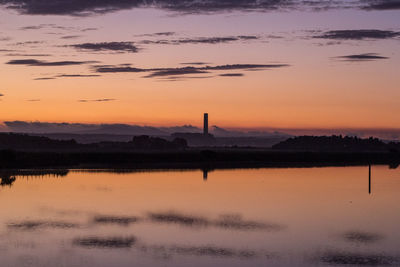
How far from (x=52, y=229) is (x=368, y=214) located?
1451 centimetres

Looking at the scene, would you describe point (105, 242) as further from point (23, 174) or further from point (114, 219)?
point (23, 174)

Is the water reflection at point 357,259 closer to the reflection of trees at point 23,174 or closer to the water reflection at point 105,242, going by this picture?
the water reflection at point 105,242

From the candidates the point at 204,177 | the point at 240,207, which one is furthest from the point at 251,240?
the point at 204,177

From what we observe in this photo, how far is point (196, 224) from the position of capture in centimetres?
2647

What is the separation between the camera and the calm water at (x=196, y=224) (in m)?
20.2

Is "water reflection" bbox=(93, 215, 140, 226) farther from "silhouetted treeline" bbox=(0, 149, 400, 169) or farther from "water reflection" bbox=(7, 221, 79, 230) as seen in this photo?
"silhouetted treeline" bbox=(0, 149, 400, 169)

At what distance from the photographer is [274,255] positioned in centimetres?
2058

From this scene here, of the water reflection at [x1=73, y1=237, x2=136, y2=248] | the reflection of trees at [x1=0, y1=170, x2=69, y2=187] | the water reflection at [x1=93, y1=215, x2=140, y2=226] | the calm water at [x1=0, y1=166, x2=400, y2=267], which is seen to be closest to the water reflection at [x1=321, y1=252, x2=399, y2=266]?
→ the calm water at [x1=0, y1=166, x2=400, y2=267]

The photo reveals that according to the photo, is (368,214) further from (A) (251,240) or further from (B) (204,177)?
(B) (204,177)

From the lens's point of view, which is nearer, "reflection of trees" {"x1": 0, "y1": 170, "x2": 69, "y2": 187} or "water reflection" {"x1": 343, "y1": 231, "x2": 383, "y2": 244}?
"water reflection" {"x1": 343, "y1": 231, "x2": 383, "y2": 244}

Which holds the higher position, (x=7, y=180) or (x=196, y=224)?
(x=196, y=224)

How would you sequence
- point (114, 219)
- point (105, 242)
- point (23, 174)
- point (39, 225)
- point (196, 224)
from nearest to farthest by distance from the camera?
point (105, 242), point (39, 225), point (196, 224), point (114, 219), point (23, 174)

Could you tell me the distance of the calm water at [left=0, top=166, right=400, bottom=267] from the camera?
2017 centimetres

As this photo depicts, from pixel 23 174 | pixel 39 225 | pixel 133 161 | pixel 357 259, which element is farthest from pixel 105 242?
pixel 133 161
